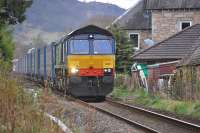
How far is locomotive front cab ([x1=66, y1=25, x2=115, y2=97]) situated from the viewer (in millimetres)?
24203

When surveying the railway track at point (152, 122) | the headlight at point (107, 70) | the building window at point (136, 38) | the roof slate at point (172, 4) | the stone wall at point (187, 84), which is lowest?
the railway track at point (152, 122)

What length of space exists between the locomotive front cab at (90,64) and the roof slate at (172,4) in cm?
2269

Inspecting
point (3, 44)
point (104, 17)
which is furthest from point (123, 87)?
point (104, 17)

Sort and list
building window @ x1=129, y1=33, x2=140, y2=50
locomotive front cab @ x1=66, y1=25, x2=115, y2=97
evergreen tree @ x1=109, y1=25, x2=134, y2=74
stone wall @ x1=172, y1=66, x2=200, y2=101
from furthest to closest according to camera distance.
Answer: building window @ x1=129, y1=33, x2=140, y2=50 < evergreen tree @ x1=109, y1=25, x2=134, y2=74 < locomotive front cab @ x1=66, y1=25, x2=115, y2=97 < stone wall @ x1=172, y1=66, x2=200, y2=101

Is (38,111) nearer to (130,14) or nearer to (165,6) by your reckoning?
(165,6)

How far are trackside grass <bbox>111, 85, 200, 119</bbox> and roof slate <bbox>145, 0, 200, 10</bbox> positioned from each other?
16693mm

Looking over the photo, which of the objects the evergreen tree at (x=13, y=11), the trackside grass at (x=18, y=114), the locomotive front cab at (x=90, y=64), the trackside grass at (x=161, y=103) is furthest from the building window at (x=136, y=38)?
the trackside grass at (x=18, y=114)

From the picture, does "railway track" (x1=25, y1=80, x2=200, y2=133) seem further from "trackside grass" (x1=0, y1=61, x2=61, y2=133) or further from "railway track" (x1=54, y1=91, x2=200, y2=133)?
"trackside grass" (x1=0, y1=61, x2=61, y2=133)

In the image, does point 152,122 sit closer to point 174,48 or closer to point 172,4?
point 174,48

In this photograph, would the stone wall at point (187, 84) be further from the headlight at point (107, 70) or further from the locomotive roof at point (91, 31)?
the locomotive roof at point (91, 31)

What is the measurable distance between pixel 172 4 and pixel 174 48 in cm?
1138

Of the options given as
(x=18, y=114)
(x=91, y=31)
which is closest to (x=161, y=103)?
(x=91, y=31)

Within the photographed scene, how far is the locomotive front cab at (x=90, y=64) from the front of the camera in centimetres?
2420

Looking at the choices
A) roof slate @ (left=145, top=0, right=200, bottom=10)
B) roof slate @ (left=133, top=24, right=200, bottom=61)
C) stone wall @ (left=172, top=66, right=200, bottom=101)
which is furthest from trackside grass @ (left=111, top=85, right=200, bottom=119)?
roof slate @ (left=145, top=0, right=200, bottom=10)
